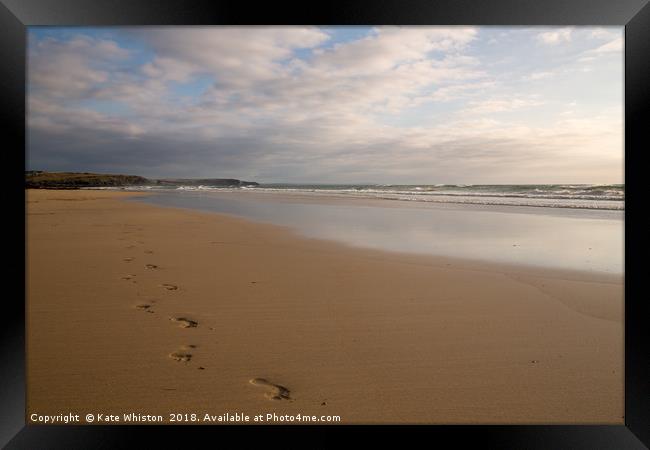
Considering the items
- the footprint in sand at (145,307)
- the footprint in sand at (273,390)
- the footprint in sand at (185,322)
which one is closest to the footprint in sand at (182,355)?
the footprint in sand at (185,322)

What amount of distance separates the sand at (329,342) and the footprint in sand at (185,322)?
0.06 ft

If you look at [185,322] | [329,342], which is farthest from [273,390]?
[185,322]

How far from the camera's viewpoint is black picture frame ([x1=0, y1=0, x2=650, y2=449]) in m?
2.06

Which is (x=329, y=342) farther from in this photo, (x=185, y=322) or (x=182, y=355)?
(x=185, y=322)

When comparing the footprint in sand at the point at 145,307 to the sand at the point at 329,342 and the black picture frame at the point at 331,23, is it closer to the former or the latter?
the sand at the point at 329,342

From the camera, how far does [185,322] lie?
10.5 feet

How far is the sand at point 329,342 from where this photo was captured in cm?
224

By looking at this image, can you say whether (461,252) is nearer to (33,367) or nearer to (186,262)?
(186,262)

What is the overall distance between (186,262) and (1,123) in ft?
11.3

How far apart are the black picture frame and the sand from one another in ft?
0.43

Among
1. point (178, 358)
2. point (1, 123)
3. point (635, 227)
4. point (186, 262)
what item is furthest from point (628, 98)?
point (186, 262)

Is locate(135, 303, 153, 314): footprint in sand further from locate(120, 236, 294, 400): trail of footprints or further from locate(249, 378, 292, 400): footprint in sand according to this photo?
locate(249, 378, 292, 400): footprint in sand

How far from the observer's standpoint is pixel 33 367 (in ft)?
8.27

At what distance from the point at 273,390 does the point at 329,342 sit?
0.68 meters
